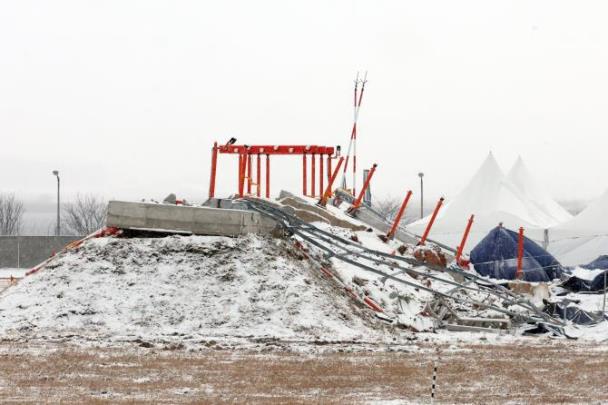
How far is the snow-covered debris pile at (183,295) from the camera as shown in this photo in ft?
55.8

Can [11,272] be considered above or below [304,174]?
below

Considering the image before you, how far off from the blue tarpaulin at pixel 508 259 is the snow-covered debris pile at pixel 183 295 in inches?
335

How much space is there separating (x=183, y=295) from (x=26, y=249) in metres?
28.6

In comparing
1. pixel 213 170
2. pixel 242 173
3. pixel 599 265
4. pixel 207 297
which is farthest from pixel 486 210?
pixel 207 297

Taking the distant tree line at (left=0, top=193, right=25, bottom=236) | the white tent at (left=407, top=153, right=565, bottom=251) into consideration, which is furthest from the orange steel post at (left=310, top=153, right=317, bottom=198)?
the distant tree line at (left=0, top=193, right=25, bottom=236)

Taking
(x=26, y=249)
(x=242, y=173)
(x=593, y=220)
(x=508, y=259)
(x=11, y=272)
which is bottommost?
(x=11, y=272)

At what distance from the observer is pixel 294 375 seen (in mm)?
13023

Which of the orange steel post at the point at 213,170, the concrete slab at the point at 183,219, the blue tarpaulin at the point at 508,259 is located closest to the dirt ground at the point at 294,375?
the concrete slab at the point at 183,219

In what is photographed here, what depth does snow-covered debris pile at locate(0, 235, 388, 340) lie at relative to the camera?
17.0 m

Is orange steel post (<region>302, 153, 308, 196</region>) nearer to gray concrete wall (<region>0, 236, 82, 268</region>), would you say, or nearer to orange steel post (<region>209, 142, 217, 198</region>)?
orange steel post (<region>209, 142, 217, 198</region>)

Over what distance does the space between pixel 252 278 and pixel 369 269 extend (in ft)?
9.54

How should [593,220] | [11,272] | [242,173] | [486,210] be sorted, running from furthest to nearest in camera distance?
[11,272]
[486,210]
[593,220]
[242,173]

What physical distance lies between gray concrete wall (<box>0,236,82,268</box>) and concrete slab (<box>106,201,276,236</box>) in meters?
25.1

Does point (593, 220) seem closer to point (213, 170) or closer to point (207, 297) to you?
point (213, 170)
